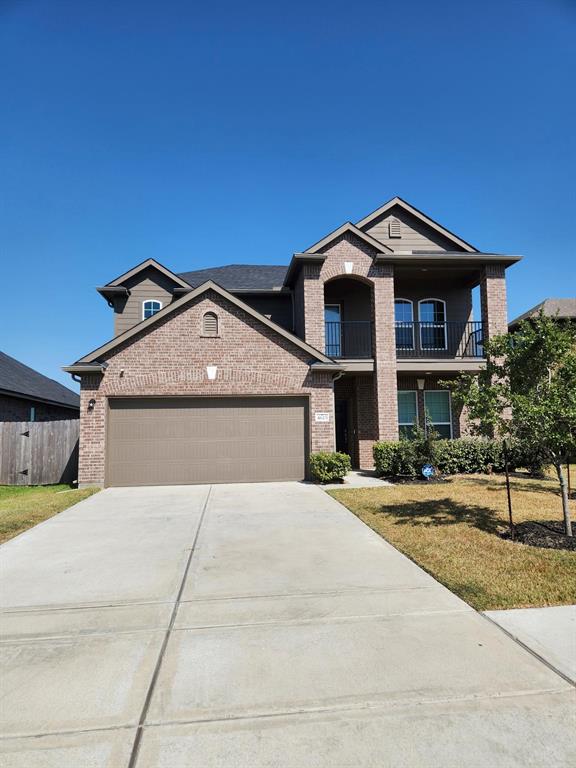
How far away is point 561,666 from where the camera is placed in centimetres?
303

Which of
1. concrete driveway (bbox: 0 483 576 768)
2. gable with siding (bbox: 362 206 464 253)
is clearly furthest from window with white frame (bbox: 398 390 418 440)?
concrete driveway (bbox: 0 483 576 768)

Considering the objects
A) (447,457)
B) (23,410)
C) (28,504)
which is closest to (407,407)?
(447,457)

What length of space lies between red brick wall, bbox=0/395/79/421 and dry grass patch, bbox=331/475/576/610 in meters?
13.7

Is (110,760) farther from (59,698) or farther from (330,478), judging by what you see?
(330,478)

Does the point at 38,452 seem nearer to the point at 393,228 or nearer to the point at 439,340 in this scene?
the point at 439,340

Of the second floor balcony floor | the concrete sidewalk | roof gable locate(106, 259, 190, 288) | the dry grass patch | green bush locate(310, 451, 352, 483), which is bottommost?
the concrete sidewalk

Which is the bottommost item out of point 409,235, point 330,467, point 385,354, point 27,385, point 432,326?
point 330,467

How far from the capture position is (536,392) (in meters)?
6.53

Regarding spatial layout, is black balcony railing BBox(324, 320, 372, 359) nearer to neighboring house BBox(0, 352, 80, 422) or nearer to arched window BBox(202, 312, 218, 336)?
arched window BBox(202, 312, 218, 336)

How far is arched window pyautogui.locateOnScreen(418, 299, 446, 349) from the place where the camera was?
16.3 m

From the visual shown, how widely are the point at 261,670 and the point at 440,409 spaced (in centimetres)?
1410

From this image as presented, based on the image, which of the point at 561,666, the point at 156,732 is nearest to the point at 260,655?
the point at 156,732

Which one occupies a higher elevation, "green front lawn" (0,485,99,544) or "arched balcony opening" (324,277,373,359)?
"arched balcony opening" (324,277,373,359)

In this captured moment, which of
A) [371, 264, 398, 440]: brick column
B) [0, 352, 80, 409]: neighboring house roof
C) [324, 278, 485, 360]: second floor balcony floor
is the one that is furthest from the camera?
[0, 352, 80, 409]: neighboring house roof
